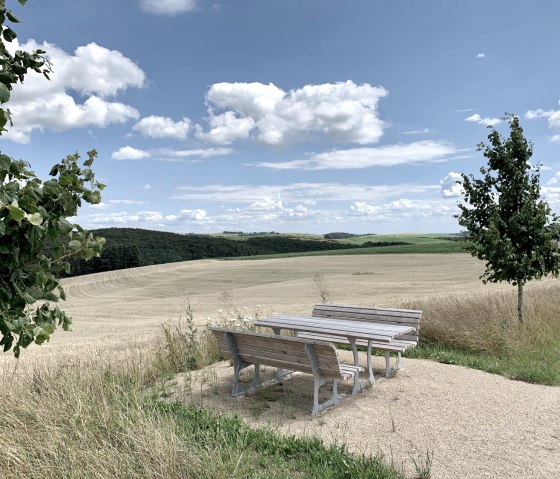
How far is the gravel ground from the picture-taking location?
4398mm

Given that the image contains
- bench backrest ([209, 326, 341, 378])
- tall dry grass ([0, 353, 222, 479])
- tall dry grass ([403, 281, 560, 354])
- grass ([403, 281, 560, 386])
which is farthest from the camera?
tall dry grass ([403, 281, 560, 354])

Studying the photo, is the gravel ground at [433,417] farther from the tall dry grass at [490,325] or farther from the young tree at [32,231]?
the young tree at [32,231]

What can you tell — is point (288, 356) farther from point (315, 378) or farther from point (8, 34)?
point (8, 34)

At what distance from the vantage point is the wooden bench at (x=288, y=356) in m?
5.54

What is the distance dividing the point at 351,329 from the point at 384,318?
1.47 metres

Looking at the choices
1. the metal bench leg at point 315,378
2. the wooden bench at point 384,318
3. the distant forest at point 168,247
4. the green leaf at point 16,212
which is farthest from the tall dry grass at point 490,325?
the distant forest at point 168,247

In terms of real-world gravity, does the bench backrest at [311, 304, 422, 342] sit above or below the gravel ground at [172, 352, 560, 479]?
above

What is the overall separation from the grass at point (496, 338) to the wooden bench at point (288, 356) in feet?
8.44

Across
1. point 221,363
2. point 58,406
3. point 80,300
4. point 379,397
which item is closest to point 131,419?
point 58,406

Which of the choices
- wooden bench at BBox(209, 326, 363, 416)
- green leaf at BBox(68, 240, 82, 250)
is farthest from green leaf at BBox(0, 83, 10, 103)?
wooden bench at BBox(209, 326, 363, 416)

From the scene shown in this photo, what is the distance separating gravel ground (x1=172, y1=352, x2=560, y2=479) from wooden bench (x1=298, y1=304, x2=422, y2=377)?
45cm

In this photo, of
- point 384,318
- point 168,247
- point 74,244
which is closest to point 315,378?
point 384,318

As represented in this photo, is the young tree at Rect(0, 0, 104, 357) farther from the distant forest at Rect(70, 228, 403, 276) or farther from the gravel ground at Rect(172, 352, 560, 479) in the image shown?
the distant forest at Rect(70, 228, 403, 276)

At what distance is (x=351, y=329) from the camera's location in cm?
651
